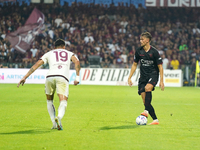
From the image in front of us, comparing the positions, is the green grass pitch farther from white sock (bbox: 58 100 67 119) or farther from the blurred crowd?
the blurred crowd

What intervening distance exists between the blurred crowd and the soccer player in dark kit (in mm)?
18542

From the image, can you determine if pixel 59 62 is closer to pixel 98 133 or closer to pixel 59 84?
pixel 59 84

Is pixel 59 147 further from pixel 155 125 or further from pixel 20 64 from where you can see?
pixel 20 64

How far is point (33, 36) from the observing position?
3152cm

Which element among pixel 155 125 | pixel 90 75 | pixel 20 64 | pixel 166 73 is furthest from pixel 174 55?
pixel 155 125

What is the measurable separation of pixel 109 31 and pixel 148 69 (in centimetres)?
2494

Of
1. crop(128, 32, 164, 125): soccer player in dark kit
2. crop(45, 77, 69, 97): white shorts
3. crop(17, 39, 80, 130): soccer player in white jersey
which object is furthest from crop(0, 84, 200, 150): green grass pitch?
crop(45, 77, 69, 97): white shorts

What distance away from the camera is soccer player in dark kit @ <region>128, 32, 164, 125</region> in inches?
332

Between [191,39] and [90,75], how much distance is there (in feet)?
37.5

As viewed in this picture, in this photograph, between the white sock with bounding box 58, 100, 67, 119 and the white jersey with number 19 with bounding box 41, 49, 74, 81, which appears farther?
the white jersey with number 19 with bounding box 41, 49, 74, 81

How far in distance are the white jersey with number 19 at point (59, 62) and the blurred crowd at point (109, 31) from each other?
776 inches

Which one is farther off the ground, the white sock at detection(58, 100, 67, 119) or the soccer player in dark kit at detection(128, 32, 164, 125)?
the soccer player in dark kit at detection(128, 32, 164, 125)

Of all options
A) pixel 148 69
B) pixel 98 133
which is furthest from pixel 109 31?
pixel 98 133

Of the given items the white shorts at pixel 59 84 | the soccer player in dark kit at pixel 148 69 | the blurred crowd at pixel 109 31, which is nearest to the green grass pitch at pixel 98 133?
the soccer player in dark kit at pixel 148 69
